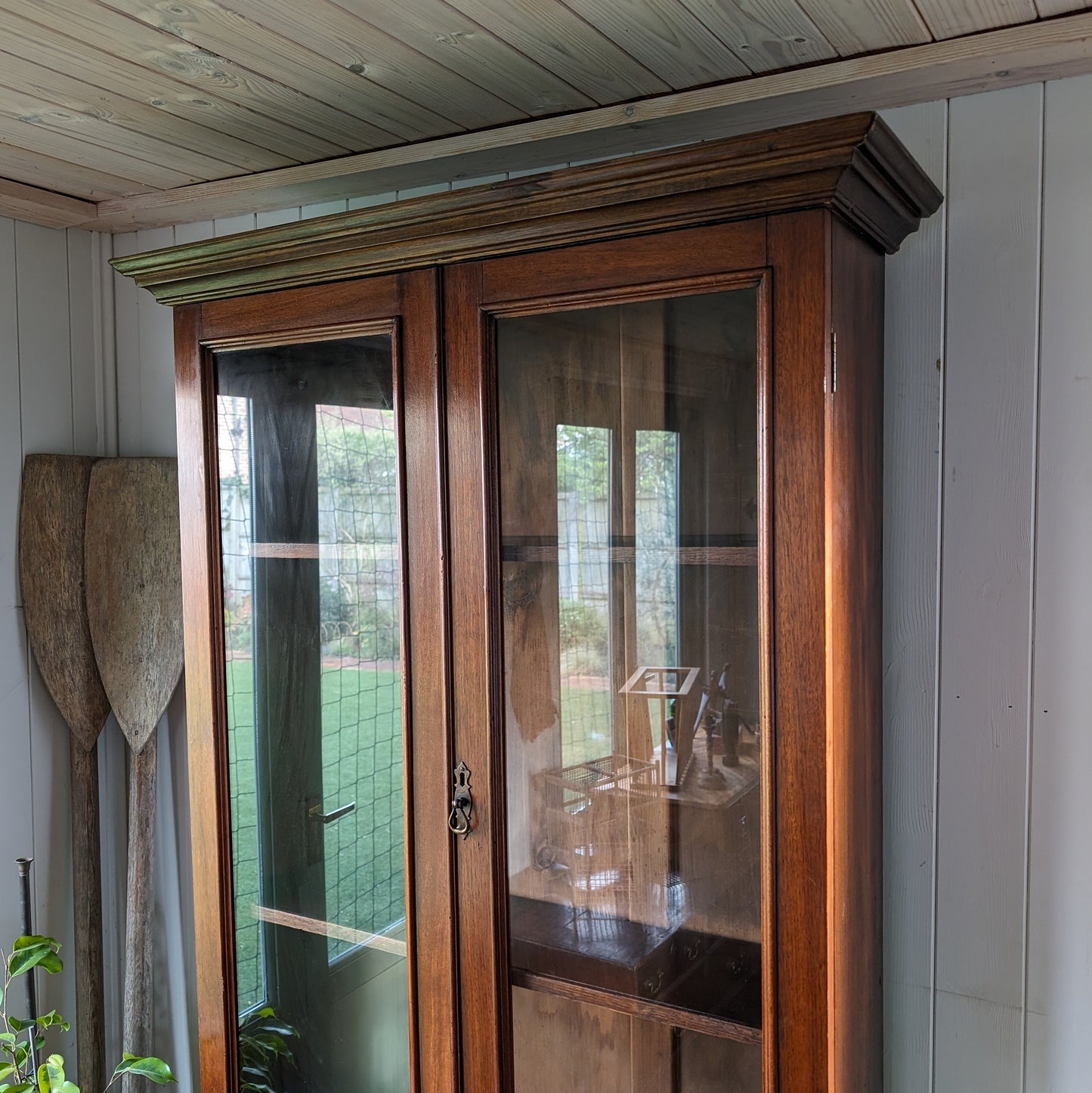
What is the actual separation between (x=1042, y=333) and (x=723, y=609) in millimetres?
512

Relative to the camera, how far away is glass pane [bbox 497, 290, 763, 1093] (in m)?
1.08

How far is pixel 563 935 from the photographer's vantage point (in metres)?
1.22

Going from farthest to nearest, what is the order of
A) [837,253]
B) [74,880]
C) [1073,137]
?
[74,880]
[1073,137]
[837,253]

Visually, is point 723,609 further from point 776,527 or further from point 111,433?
point 111,433

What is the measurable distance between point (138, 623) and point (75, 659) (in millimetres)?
134

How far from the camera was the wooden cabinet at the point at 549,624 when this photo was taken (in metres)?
1.02

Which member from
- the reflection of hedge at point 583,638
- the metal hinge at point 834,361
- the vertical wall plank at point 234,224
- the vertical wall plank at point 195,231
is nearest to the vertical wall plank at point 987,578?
the metal hinge at point 834,361

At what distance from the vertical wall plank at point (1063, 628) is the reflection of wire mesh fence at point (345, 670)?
77cm

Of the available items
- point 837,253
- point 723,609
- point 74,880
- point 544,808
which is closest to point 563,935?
point 544,808

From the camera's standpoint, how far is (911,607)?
127cm

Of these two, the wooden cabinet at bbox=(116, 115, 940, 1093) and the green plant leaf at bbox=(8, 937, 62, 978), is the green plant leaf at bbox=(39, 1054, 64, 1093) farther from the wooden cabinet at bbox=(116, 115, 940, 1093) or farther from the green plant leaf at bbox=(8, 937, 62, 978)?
the wooden cabinet at bbox=(116, 115, 940, 1093)

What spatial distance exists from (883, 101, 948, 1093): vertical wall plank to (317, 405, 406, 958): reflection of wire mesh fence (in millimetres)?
619

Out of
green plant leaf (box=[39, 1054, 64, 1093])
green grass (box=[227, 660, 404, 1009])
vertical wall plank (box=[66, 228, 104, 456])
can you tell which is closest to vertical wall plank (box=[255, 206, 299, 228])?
vertical wall plank (box=[66, 228, 104, 456])

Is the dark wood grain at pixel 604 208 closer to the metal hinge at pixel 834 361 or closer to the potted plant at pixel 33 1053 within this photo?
the metal hinge at pixel 834 361
